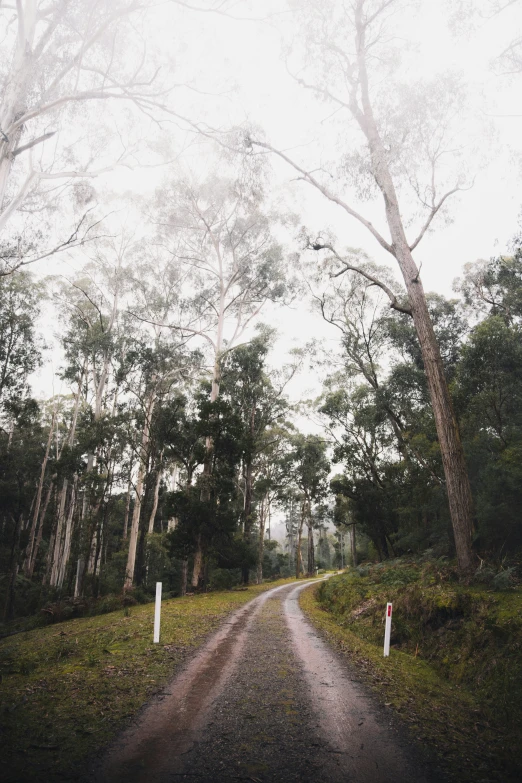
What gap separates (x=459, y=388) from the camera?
1461cm

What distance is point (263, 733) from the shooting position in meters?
3.21

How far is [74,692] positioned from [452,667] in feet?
16.5

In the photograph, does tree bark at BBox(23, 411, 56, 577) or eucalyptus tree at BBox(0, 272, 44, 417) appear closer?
eucalyptus tree at BBox(0, 272, 44, 417)

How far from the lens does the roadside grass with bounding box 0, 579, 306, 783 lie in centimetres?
270

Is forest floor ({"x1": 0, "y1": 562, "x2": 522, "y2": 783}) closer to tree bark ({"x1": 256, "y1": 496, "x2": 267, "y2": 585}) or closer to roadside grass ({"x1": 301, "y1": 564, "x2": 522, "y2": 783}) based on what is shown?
roadside grass ({"x1": 301, "y1": 564, "x2": 522, "y2": 783})

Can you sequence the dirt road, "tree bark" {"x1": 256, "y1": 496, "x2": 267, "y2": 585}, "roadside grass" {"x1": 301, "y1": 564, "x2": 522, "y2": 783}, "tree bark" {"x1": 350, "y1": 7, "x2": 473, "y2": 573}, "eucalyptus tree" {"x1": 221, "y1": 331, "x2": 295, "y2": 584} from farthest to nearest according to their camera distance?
"tree bark" {"x1": 256, "y1": 496, "x2": 267, "y2": 585} → "eucalyptus tree" {"x1": 221, "y1": 331, "x2": 295, "y2": 584} → "tree bark" {"x1": 350, "y1": 7, "x2": 473, "y2": 573} → "roadside grass" {"x1": 301, "y1": 564, "x2": 522, "y2": 783} → the dirt road

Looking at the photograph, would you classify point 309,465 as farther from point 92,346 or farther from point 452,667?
point 452,667

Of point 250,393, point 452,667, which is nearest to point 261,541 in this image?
point 250,393

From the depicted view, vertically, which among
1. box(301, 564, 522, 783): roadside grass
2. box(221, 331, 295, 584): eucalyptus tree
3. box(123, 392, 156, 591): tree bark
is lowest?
box(301, 564, 522, 783): roadside grass

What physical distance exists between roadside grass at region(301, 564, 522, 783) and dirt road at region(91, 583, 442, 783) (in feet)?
1.20

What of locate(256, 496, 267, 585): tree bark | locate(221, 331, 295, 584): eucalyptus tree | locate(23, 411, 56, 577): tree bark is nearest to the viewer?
locate(221, 331, 295, 584): eucalyptus tree

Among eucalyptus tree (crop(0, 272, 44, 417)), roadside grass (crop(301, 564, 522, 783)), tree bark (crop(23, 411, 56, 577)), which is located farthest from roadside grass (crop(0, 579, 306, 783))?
tree bark (crop(23, 411, 56, 577))

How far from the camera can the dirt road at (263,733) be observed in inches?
103

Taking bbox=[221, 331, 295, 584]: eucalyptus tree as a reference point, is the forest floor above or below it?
below
